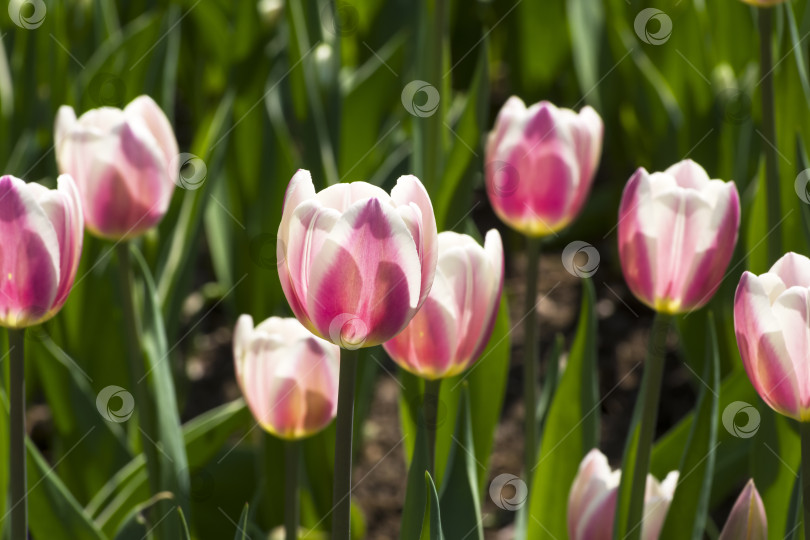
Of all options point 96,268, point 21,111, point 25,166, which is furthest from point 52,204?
point 21,111

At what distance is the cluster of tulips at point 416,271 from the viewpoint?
702 mm

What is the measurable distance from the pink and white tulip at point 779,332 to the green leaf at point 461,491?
0.26m

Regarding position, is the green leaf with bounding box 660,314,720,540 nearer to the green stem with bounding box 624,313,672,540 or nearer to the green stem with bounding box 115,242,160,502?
the green stem with bounding box 624,313,672,540

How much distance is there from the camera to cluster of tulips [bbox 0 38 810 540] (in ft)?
2.30

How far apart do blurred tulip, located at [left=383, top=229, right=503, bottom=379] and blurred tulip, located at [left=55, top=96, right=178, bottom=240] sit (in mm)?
377

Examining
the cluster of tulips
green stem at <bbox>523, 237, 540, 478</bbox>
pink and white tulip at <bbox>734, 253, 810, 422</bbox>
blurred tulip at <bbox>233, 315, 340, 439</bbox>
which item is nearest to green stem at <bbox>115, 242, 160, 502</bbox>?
the cluster of tulips

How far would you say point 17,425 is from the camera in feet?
2.59

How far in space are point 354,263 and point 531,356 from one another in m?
0.54

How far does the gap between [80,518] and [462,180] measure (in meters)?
0.59

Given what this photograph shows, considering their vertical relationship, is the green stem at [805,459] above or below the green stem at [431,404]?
above

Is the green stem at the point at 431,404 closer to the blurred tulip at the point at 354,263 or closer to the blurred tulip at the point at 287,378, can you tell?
the blurred tulip at the point at 287,378

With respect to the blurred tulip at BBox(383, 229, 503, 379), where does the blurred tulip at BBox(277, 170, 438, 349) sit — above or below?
above

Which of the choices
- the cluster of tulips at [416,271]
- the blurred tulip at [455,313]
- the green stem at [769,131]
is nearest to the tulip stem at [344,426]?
the cluster of tulips at [416,271]

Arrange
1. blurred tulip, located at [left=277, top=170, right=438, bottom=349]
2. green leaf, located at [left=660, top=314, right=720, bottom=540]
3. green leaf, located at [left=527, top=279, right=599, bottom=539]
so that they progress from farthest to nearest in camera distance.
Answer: green leaf, located at [left=527, top=279, right=599, bottom=539] → green leaf, located at [left=660, top=314, right=720, bottom=540] → blurred tulip, located at [left=277, top=170, right=438, bottom=349]
